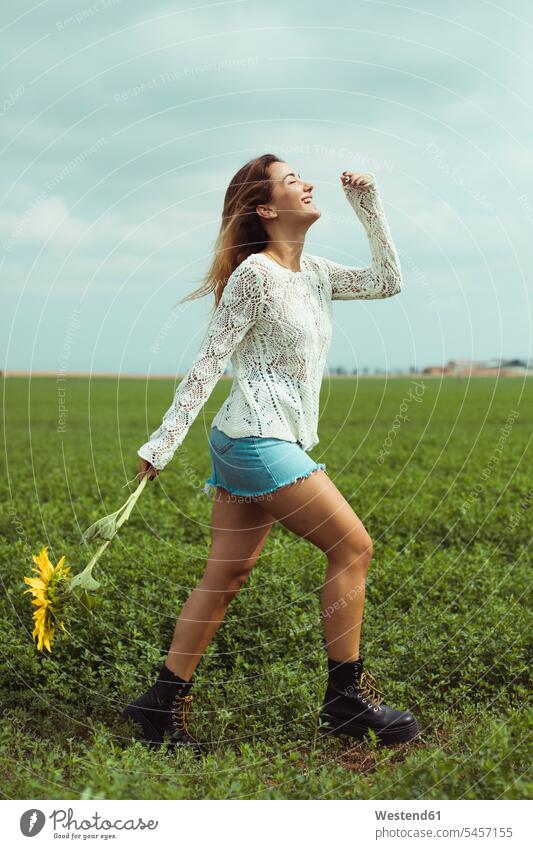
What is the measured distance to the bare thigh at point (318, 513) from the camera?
4.06 meters

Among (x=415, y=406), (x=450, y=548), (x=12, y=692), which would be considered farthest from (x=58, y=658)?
(x=415, y=406)

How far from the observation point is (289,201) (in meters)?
4.28

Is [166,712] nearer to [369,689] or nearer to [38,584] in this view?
[38,584]

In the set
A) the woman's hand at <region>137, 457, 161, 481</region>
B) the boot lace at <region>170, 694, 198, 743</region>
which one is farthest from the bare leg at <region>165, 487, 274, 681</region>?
the woman's hand at <region>137, 457, 161, 481</region>

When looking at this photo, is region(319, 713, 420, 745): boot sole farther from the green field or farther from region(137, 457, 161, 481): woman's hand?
region(137, 457, 161, 481): woman's hand

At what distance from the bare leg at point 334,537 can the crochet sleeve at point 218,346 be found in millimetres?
531

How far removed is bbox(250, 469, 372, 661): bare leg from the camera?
4.06 meters

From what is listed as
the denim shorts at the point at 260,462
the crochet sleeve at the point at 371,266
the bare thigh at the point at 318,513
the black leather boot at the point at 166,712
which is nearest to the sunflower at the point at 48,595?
the black leather boot at the point at 166,712

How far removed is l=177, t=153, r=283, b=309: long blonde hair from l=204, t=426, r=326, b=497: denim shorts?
→ 32.0 inches

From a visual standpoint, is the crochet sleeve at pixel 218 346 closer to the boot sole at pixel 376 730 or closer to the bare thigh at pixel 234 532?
the bare thigh at pixel 234 532
